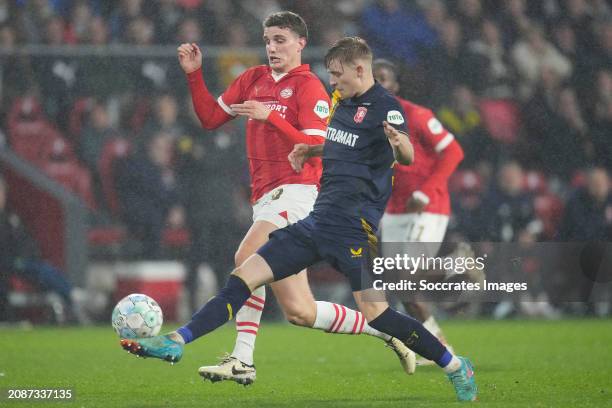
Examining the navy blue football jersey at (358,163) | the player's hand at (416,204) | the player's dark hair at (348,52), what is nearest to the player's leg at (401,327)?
the navy blue football jersey at (358,163)

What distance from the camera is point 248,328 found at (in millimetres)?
7453

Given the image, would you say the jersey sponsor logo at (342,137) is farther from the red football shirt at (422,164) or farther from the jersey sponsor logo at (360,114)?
the red football shirt at (422,164)

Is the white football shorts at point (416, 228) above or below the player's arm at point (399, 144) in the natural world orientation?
above

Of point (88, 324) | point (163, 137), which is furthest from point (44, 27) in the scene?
point (88, 324)

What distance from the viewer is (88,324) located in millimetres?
13375

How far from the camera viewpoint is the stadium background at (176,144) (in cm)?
1331

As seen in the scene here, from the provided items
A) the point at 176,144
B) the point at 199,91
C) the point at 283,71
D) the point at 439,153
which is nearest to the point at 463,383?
the point at 283,71

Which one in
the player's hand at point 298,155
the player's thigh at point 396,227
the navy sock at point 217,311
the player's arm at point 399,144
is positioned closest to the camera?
the player's arm at point 399,144

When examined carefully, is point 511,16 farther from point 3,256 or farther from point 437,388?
point 437,388

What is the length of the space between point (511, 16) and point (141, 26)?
16.0 ft

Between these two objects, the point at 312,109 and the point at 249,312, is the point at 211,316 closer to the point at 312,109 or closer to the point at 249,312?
the point at 249,312

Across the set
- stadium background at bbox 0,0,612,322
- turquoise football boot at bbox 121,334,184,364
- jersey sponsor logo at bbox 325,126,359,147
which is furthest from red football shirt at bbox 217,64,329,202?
stadium background at bbox 0,0,612,322

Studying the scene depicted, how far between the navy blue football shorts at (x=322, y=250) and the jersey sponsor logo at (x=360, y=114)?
57 cm

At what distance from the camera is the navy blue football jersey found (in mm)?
6574
